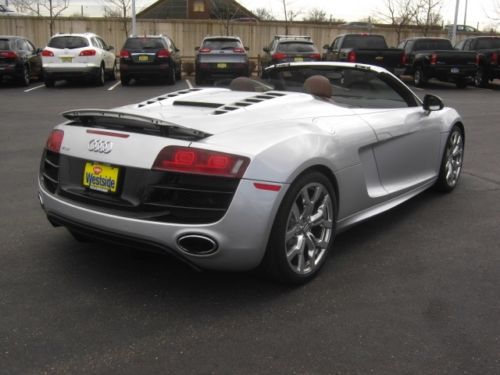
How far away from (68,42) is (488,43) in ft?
47.8

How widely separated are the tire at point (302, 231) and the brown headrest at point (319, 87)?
43.1 inches

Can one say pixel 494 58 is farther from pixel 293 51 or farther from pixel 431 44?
pixel 293 51

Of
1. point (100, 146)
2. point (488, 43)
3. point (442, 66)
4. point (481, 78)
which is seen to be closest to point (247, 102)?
point (100, 146)

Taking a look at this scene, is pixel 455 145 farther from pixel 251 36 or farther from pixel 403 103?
pixel 251 36

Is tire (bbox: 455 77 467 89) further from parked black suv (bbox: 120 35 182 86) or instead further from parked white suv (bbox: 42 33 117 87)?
parked white suv (bbox: 42 33 117 87)

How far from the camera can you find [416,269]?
3762 mm

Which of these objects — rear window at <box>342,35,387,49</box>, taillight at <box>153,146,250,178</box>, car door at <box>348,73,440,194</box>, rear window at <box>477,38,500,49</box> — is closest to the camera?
taillight at <box>153,146,250,178</box>

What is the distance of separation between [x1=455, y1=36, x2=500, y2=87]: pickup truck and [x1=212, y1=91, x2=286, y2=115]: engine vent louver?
55.7 ft

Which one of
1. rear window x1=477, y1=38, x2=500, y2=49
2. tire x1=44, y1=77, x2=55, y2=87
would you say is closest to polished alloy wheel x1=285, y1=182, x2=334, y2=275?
tire x1=44, y1=77, x2=55, y2=87

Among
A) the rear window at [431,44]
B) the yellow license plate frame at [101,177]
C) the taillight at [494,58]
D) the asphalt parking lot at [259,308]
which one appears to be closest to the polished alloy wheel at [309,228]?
the asphalt parking lot at [259,308]

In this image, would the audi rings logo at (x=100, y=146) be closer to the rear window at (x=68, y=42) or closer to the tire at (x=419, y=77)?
the rear window at (x=68, y=42)

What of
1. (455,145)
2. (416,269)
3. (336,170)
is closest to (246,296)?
(336,170)

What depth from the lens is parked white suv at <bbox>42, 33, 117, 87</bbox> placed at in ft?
57.0

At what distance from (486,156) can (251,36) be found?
2289cm
